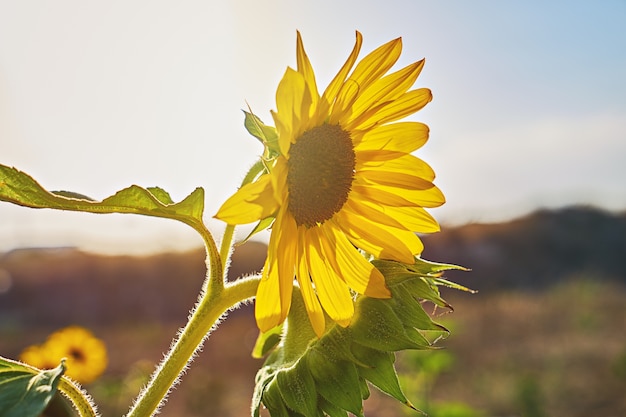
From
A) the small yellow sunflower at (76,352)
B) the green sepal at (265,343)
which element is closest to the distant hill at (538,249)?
the small yellow sunflower at (76,352)

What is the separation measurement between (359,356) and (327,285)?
2.6 inches

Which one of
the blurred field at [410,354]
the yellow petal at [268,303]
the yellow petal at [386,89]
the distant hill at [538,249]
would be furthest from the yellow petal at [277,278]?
the distant hill at [538,249]

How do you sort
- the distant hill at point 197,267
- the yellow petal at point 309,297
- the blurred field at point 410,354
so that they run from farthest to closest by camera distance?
the distant hill at point 197,267, the blurred field at point 410,354, the yellow petal at point 309,297

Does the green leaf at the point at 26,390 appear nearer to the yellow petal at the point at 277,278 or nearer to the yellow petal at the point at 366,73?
the yellow petal at the point at 277,278

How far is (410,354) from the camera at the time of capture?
8.71ft

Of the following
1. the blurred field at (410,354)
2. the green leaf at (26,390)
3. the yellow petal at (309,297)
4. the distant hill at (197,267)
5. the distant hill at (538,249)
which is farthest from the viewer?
the distant hill at (538,249)

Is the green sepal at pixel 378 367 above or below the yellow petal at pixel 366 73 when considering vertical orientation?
below

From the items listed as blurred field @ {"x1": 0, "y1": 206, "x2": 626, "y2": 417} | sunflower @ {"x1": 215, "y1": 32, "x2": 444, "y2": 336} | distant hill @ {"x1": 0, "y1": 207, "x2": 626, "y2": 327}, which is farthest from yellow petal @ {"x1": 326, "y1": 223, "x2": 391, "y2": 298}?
distant hill @ {"x1": 0, "y1": 207, "x2": 626, "y2": 327}

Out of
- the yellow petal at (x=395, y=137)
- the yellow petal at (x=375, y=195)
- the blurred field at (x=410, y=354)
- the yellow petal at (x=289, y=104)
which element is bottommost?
the blurred field at (x=410, y=354)

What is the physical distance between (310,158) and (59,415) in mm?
244

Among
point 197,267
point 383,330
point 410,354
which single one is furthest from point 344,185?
point 197,267

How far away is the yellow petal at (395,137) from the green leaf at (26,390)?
0.91 feet

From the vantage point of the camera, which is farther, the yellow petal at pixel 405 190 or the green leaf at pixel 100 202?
the yellow petal at pixel 405 190

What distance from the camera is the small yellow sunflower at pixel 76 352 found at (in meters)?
2.19
